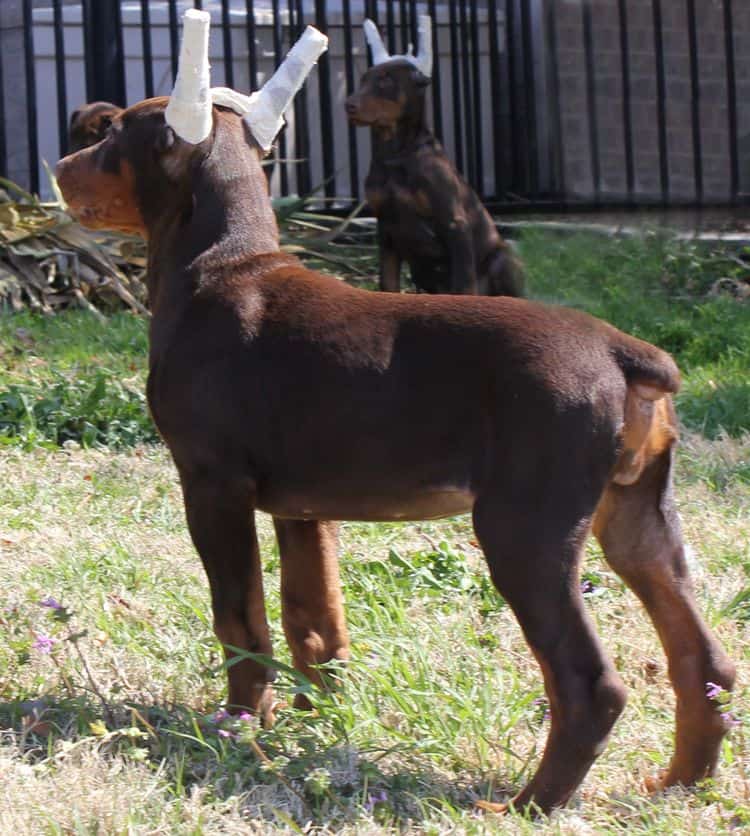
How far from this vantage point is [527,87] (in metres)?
12.4

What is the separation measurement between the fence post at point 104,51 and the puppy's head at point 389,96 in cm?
235

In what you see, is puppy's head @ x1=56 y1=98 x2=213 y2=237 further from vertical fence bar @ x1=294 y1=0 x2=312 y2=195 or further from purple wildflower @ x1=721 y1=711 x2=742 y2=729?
vertical fence bar @ x1=294 y1=0 x2=312 y2=195

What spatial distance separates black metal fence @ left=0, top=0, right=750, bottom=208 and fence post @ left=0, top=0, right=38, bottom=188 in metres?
0.02

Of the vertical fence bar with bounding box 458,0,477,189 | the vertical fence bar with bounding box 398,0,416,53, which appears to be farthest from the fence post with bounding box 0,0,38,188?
the vertical fence bar with bounding box 458,0,477,189

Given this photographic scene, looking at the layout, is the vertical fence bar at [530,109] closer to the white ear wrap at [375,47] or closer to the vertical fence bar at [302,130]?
the vertical fence bar at [302,130]

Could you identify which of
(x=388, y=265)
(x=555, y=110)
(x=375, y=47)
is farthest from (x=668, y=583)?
(x=555, y=110)

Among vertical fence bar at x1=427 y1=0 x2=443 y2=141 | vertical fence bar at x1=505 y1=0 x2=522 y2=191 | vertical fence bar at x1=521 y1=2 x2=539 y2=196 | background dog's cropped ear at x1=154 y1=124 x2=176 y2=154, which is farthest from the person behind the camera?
vertical fence bar at x1=521 y1=2 x2=539 y2=196

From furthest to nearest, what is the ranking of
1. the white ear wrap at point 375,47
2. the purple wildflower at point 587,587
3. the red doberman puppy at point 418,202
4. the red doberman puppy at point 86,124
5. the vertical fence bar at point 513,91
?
the vertical fence bar at point 513,91, the white ear wrap at point 375,47, the red doberman puppy at point 418,202, the red doberman puppy at point 86,124, the purple wildflower at point 587,587

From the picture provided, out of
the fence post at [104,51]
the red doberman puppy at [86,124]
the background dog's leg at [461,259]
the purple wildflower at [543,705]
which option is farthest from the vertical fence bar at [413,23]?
the purple wildflower at [543,705]

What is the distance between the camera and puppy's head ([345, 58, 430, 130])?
854 centimetres

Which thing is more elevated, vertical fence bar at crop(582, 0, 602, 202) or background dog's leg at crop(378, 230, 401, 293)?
vertical fence bar at crop(582, 0, 602, 202)

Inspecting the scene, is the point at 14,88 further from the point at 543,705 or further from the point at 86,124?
the point at 543,705

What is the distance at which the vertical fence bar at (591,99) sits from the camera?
11516 mm

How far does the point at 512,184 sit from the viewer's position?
1249 cm
